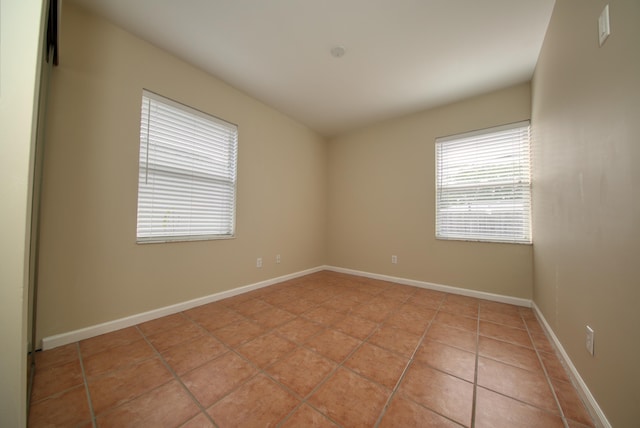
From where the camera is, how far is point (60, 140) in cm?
166

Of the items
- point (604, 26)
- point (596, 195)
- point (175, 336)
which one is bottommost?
point (175, 336)

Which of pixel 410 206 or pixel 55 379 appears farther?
pixel 410 206

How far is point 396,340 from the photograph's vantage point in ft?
5.80

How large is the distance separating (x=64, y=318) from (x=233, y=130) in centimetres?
233

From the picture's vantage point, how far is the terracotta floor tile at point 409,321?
1.97 metres

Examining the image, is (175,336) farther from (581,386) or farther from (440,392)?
(581,386)

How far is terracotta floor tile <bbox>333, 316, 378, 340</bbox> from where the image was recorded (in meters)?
1.86

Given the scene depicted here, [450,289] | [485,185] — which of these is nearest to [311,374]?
[450,289]

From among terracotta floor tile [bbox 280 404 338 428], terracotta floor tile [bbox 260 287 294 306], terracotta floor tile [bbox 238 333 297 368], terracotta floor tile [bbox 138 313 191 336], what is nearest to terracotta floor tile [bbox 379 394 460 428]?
terracotta floor tile [bbox 280 404 338 428]

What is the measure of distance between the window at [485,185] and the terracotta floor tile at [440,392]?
6.69 feet

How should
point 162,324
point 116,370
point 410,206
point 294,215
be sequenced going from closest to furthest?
point 116,370 → point 162,324 → point 410,206 → point 294,215

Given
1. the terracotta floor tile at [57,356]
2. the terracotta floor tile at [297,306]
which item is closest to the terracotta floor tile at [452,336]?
the terracotta floor tile at [297,306]

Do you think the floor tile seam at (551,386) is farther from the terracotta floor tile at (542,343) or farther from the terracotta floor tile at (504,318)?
the terracotta floor tile at (504,318)

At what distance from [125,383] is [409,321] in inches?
85.0
